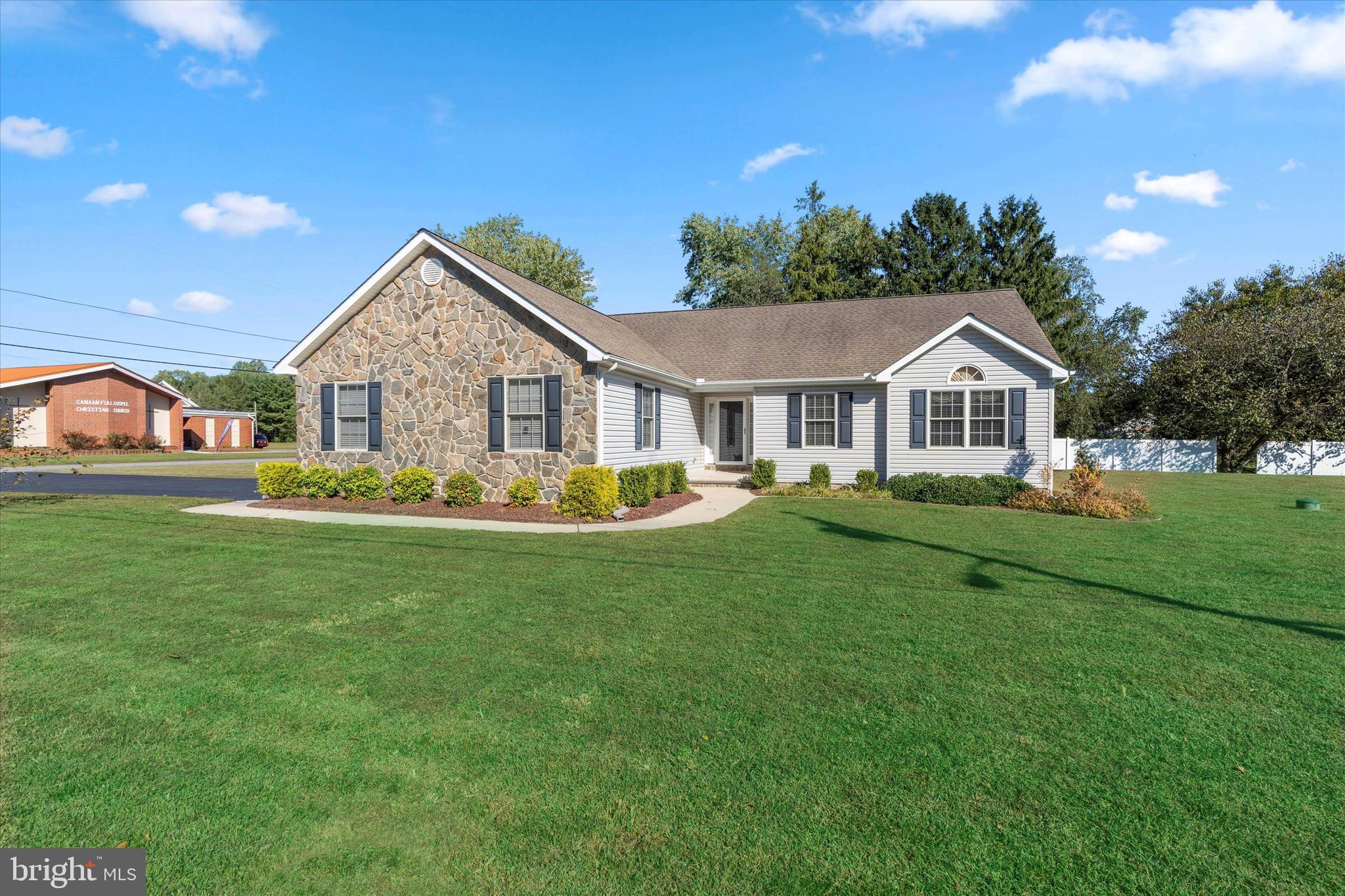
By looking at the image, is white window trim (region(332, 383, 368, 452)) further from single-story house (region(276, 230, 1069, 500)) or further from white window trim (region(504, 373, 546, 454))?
white window trim (region(504, 373, 546, 454))

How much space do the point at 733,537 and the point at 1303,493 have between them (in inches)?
655

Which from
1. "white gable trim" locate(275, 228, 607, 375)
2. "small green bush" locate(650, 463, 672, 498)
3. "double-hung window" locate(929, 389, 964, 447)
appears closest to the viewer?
"white gable trim" locate(275, 228, 607, 375)

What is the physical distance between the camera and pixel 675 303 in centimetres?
4712

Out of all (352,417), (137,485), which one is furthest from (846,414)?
(137,485)

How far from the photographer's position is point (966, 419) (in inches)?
655

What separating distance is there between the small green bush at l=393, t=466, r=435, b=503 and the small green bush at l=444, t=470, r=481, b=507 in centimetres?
63

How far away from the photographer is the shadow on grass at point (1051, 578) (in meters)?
5.94

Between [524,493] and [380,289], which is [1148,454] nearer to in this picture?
[524,493]

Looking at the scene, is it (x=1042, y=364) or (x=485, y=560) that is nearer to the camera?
(x=485, y=560)

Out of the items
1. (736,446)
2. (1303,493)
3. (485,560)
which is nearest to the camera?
(485,560)

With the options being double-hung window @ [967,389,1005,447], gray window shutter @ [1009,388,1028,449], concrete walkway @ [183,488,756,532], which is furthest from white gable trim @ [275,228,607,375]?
gray window shutter @ [1009,388,1028,449]

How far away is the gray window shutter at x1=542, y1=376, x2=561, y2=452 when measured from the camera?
14.3 metres

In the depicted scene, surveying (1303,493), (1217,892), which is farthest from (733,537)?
(1303,493)

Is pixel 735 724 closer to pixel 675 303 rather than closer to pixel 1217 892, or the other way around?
pixel 1217 892
